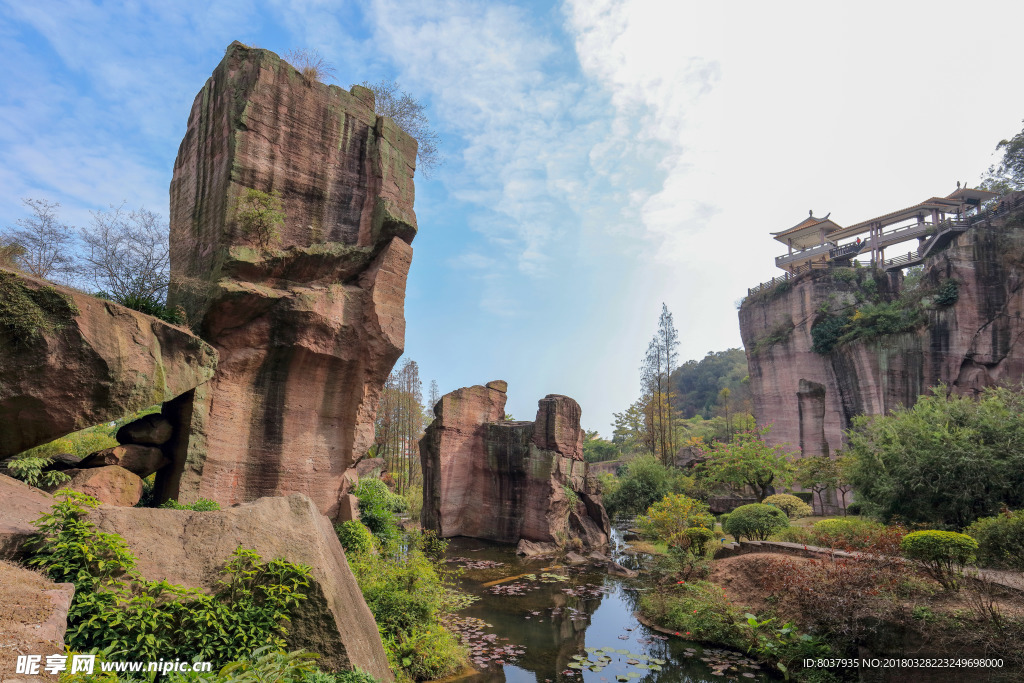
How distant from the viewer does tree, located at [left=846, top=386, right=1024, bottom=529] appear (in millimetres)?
12320

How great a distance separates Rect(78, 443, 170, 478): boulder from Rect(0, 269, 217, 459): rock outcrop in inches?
69.6

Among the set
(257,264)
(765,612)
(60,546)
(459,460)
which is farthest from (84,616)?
(459,460)

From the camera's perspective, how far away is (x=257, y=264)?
34.4 feet

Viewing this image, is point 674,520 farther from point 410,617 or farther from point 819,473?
point 819,473

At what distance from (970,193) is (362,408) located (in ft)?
121

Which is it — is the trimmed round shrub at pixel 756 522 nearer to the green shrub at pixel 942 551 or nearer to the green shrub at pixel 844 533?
the green shrub at pixel 844 533

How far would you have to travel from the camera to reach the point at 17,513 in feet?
17.6

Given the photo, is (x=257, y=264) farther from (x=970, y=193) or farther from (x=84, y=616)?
(x=970, y=193)

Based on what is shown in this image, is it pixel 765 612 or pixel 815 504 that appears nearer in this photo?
pixel 765 612

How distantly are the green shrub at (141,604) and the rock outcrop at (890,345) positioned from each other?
2946 cm

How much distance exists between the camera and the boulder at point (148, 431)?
9.43m

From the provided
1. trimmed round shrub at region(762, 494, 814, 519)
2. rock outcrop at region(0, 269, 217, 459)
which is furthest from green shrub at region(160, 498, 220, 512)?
trimmed round shrub at region(762, 494, 814, 519)

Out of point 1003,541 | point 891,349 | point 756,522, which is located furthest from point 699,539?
point 891,349

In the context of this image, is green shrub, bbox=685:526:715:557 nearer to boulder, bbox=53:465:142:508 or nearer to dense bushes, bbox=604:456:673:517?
dense bushes, bbox=604:456:673:517
